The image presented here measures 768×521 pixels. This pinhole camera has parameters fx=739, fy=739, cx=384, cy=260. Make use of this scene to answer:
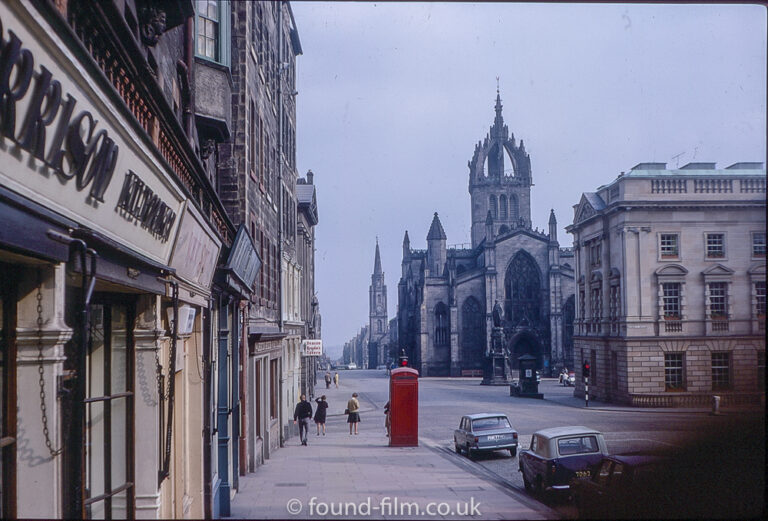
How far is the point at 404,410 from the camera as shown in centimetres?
1714

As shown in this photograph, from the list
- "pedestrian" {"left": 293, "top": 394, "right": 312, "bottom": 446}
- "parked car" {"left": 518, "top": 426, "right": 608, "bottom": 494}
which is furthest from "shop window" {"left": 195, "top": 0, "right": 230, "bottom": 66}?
"pedestrian" {"left": 293, "top": 394, "right": 312, "bottom": 446}

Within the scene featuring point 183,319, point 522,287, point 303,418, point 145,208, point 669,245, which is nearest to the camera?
point 145,208

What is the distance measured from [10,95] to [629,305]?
21.8 feet

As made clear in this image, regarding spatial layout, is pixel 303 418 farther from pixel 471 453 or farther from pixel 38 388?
pixel 38 388

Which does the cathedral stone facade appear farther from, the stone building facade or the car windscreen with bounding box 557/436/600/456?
the stone building facade

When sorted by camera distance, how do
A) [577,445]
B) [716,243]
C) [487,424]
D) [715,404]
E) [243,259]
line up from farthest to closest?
[487,424], [577,445], [243,259], [715,404], [716,243]

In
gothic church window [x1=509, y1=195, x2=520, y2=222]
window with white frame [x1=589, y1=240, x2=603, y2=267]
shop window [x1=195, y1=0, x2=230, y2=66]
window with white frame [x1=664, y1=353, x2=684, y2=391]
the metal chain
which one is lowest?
window with white frame [x1=664, y1=353, x2=684, y2=391]

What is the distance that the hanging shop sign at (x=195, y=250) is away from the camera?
646cm

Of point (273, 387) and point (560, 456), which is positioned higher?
point (273, 387)

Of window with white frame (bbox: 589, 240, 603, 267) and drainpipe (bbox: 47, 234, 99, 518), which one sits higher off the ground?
window with white frame (bbox: 589, 240, 603, 267)

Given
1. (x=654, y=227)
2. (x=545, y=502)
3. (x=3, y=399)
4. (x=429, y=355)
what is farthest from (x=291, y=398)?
(x=429, y=355)

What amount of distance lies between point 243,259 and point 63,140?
7.32 meters

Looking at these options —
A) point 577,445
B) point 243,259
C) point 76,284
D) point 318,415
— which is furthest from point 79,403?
point 318,415

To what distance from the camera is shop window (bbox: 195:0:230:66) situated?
960 cm
